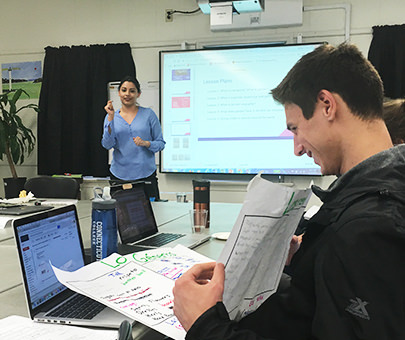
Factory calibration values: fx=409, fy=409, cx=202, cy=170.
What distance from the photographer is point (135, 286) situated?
3.21 ft

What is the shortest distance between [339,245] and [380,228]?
7 centimetres

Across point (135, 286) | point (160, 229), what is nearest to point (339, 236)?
point (135, 286)

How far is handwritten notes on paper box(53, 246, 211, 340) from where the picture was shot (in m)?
0.84

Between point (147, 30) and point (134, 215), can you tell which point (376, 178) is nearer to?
point (134, 215)

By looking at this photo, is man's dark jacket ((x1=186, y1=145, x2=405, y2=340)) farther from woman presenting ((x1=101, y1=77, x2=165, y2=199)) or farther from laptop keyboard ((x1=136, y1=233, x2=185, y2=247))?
woman presenting ((x1=101, y1=77, x2=165, y2=199))

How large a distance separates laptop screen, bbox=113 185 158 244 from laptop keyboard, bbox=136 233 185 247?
0.04 metres

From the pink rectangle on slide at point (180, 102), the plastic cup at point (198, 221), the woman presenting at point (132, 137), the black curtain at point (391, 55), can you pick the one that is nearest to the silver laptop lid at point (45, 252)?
the plastic cup at point (198, 221)

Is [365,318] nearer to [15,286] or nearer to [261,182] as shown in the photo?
[261,182]

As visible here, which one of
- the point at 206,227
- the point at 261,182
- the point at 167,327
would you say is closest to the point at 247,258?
the point at 261,182

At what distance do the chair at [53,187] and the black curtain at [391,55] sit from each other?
9.92ft

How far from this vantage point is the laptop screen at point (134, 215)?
1.56 m

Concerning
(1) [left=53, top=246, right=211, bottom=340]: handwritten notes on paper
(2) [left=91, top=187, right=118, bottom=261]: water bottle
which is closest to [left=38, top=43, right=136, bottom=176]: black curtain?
(2) [left=91, top=187, right=118, bottom=261]: water bottle

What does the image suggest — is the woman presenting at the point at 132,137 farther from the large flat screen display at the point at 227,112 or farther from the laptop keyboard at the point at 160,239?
the laptop keyboard at the point at 160,239

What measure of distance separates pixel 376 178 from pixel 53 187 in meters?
2.91
